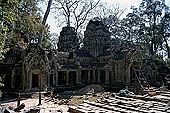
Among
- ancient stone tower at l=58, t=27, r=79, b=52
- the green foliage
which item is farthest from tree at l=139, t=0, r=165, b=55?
ancient stone tower at l=58, t=27, r=79, b=52

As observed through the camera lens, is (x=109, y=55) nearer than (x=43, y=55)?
No

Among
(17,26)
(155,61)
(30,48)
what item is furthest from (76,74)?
(155,61)

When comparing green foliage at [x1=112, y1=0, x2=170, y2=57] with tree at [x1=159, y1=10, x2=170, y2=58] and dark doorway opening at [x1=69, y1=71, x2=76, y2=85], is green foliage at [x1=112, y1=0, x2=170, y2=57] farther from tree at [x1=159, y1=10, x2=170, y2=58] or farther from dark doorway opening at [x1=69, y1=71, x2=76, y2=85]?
dark doorway opening at [x1=69, y1=71, x2=76, y2=85]

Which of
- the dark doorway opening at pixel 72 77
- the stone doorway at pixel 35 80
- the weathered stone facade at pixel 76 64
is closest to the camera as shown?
the weathered stone facade at pixel 76 64

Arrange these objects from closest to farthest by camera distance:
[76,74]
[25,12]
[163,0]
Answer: [25,12] < [76,74] < [163,0]

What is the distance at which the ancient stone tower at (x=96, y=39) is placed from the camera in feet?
107

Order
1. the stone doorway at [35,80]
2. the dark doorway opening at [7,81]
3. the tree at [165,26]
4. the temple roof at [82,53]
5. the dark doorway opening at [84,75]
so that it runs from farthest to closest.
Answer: the tree at [165,26] < the temple roof at [82,53] < the dark doorway opening at [84,75] < the stone doorway at [35,80] < the dark doorway opening at [7,81]

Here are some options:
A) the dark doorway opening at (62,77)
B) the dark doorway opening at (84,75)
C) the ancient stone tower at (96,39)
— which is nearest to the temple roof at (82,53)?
the ancient stone tower at (96,39)

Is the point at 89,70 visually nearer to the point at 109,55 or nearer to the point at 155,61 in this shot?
the point at 109,55

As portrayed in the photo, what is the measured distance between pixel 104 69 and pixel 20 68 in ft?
41.8

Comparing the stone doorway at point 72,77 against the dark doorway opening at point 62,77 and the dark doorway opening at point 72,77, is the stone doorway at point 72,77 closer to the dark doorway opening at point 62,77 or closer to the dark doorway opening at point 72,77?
the dark doorway opening at point 72,77

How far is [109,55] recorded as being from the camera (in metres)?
28.7

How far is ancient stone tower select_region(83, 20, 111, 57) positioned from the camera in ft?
107

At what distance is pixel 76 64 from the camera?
27125 mm
